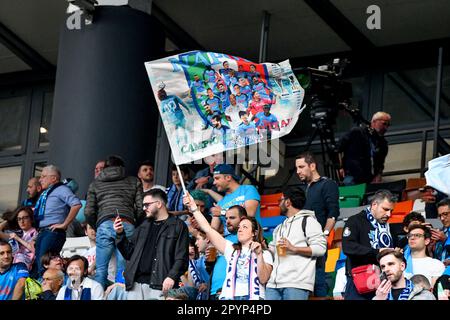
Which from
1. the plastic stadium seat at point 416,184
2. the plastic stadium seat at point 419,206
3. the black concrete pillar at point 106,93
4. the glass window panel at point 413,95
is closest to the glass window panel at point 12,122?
the black concrete pillar at point 106,93

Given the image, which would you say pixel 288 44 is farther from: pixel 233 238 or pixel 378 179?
pixel 233 238

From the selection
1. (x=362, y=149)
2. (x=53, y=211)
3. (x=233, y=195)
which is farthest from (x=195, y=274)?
(x=362, y=149)

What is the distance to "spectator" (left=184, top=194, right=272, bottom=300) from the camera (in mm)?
11453

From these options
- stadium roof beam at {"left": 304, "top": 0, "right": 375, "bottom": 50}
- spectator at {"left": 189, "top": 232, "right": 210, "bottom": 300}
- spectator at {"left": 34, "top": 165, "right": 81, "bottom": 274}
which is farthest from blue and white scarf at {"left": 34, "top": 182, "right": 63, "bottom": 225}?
stadium roof beam at {"left": 304, "top": 0, "right": 375, "bottom": 50}

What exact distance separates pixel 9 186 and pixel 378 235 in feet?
44.9

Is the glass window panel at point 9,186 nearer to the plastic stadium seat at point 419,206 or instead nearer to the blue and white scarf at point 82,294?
the plastic stadium seat at point 419,206

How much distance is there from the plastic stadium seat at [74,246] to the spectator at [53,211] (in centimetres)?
68

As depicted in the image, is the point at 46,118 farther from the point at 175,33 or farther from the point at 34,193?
the point at 34,193

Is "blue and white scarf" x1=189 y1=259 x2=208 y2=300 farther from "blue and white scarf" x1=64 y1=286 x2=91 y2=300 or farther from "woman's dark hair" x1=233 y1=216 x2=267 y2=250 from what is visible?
"woman's dark hair" x1=233 y1=216 x2=267 y2=250

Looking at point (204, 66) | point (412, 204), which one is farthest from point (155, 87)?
point (412, 204)

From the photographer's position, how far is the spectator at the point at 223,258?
12.2 meters

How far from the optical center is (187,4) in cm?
2092

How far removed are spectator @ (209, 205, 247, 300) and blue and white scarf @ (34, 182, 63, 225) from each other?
3.18m

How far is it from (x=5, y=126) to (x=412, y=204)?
11.3 m
